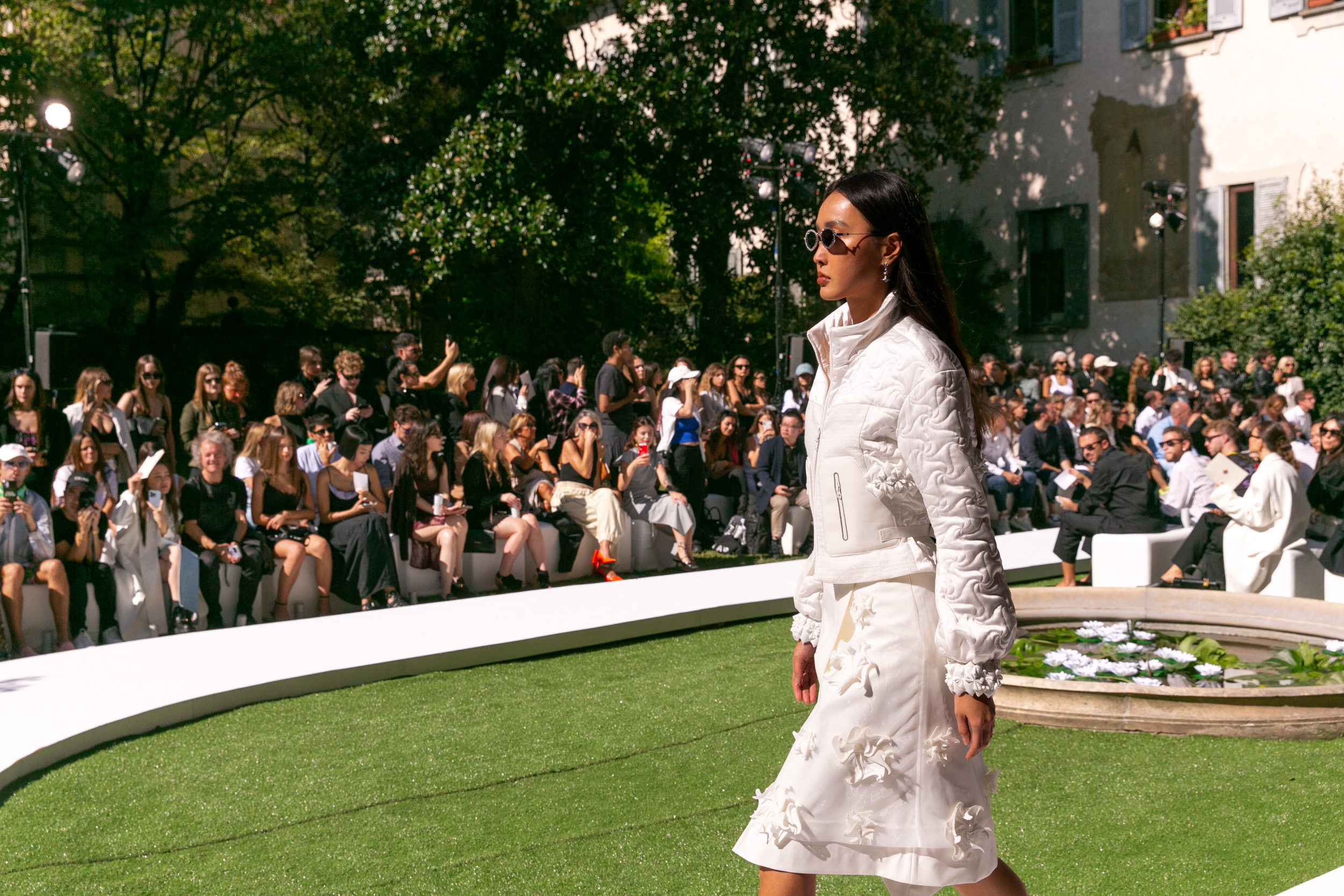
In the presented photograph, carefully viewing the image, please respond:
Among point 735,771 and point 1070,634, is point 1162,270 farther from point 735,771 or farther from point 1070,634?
point 735,771

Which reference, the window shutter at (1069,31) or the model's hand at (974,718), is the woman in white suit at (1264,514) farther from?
the window shutter at (1069,31)

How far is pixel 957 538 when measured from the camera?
258cm

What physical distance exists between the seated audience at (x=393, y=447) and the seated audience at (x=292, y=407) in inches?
23.9

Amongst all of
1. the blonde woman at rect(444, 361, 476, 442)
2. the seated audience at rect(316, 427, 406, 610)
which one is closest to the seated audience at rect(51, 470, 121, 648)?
the seated audience at rect(316, 427, 406, 610)

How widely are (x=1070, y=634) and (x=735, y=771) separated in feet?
10.1

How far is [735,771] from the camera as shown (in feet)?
18.4

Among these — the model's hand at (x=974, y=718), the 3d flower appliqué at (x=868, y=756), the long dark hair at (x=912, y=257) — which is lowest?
the 3d flower appliqué at (x=868, y=756)

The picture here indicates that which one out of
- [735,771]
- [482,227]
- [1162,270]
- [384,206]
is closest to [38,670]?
[735,771]

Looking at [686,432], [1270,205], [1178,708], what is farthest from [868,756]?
[1270,205]

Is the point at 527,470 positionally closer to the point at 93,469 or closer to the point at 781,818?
the point at 93,469

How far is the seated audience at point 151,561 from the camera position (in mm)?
8266

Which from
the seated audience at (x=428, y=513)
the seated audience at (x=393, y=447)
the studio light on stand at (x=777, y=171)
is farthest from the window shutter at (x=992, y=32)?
the seated audience at (x=428, y=513)

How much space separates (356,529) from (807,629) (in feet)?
22.9

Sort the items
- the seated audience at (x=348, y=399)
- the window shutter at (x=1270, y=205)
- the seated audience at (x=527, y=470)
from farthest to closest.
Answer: the window shutter at (x=1270, y=205) < the seated audience at (x=527, y=470) < the seated audience at (x=348, y=399)
